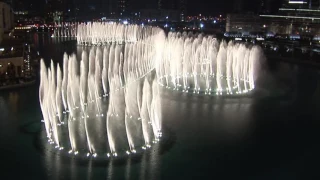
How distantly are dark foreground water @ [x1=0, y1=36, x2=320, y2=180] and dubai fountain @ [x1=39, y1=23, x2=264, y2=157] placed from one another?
707 mm

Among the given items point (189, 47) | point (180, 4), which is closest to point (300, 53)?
point (189, 47)

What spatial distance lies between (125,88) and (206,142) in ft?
26.2

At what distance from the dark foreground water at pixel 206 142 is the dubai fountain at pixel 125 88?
71 cm

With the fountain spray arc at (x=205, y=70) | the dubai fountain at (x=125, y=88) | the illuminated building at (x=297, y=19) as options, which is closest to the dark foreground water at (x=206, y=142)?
the dubai fountain at (x=125, y=88)

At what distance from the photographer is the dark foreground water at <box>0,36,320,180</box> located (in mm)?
10617

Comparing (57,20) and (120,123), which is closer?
(120,123)

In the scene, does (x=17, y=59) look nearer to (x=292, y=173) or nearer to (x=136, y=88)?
(x=136, y=88)

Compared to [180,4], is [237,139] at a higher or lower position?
lower

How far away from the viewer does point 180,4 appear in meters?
101

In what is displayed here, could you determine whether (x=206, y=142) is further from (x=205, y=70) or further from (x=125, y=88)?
(x=205, y=70)

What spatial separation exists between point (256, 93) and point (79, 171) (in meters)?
12.3

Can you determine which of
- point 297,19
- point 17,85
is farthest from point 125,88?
point 297,19

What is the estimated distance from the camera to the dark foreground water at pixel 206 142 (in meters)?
10.6

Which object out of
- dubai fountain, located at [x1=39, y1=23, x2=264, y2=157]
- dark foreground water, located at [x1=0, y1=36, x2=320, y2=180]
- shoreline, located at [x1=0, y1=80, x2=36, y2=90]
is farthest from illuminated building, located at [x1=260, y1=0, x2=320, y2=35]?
shoreline, located at [x1=0, y1=80, x2=36, y2=90]
